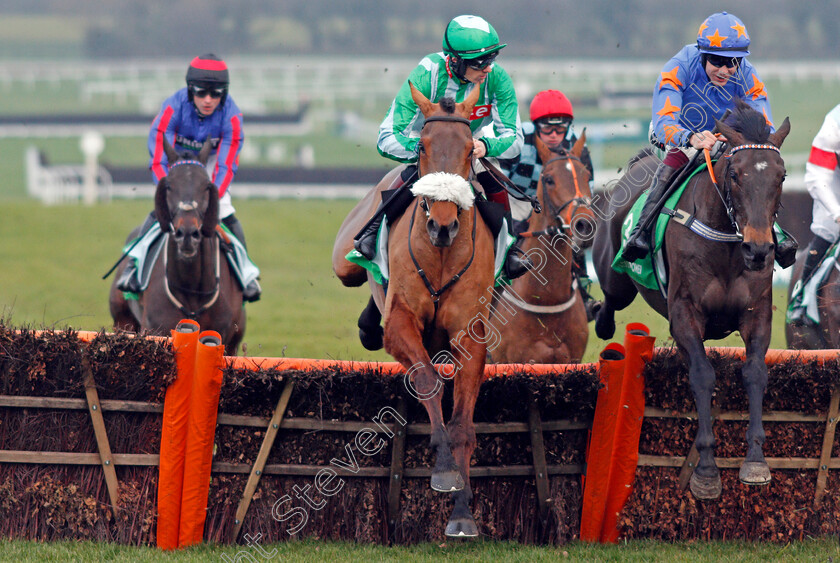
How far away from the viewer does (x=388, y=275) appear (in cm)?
554

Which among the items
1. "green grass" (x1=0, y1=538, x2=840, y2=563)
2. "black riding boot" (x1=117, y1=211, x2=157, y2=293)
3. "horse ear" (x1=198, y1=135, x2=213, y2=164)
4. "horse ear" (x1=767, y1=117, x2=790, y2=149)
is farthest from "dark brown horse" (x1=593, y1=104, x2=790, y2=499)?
"black riding boot" (x1=117, y1=211, x2=157, y2=293)

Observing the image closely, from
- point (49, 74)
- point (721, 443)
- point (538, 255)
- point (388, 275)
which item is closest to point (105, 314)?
point (538, 255)

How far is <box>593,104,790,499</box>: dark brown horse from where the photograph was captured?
4.93m

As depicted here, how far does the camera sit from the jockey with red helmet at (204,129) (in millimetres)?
7844

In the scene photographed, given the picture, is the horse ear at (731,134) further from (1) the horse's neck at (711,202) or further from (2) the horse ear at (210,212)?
(2) the horse ear at (210,212)

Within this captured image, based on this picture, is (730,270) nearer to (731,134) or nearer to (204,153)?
(731,134)

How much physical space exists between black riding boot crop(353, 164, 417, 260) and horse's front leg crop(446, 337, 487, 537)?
862 mm

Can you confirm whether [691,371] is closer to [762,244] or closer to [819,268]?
[762,244]

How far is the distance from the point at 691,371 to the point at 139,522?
105 inches

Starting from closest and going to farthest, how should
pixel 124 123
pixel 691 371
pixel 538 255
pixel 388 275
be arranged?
pixel 691 371
pixel 388 275
pixel 538 255
pixel 124 123

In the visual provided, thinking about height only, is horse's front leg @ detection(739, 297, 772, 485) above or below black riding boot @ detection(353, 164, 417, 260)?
below

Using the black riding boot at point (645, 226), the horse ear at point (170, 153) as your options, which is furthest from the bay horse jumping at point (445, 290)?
the horse ear at point (170, 153)

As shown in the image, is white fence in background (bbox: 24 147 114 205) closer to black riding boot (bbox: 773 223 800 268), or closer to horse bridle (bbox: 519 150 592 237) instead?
horse bridle (bbox: 519 150 592 237)

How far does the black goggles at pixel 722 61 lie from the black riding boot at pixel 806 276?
196cm
